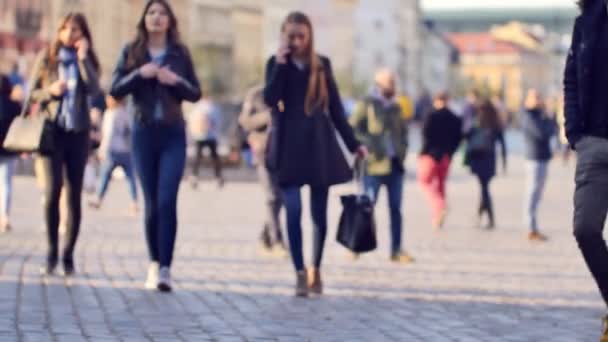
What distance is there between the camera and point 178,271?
12.1 meters

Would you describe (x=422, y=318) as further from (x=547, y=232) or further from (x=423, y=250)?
(x=547, y=232)

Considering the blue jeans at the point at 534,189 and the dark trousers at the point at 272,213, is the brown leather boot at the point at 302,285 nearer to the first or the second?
the dark trousers at the point at 272,213

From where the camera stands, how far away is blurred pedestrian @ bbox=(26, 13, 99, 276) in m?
11.2

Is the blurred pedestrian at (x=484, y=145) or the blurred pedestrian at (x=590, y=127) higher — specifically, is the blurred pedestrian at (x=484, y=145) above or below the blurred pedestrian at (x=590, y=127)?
below

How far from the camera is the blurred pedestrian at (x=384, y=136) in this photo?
14.4 m

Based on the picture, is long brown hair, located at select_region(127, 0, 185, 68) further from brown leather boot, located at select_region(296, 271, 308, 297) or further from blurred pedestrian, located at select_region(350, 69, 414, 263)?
blurred pedestrian, located at select_region(350, 69, 414, 263)

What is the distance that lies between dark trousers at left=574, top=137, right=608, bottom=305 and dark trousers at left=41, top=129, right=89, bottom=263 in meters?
4.49

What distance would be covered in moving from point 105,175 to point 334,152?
10671 mm

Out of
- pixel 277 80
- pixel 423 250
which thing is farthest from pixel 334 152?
pixel 423 250

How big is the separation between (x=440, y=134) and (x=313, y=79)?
336 inches

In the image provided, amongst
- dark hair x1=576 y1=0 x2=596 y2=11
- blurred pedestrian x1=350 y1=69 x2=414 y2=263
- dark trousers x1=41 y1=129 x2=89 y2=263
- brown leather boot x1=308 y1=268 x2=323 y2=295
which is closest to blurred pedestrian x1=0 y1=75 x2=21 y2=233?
blurred pedestrian x1=350 y1=69 x2=414 y2=263

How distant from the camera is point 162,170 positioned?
10.6 m

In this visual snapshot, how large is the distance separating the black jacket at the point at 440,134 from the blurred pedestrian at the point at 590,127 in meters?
11.4

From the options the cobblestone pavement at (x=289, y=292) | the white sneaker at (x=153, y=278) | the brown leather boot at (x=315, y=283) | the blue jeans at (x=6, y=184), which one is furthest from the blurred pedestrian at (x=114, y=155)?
the brown leather boot at (x=315, y=283)
